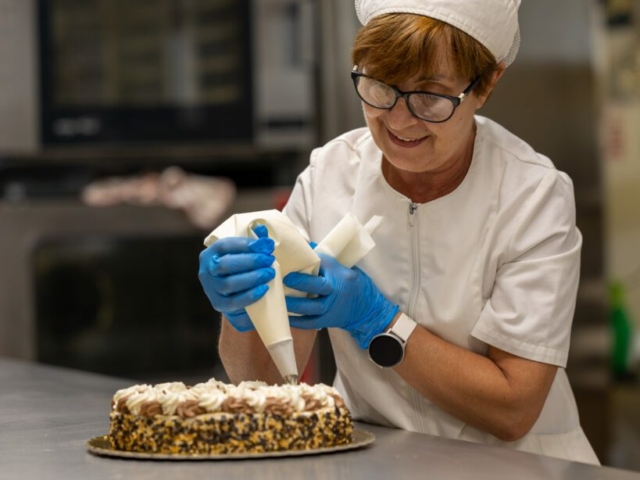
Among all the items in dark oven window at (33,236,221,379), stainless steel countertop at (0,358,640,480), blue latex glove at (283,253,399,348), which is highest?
blue latex glove at (283,253,399,348)

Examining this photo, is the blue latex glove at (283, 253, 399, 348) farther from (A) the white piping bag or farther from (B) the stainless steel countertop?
(B) the stainless steel countertop

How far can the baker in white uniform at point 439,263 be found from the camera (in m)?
1.57

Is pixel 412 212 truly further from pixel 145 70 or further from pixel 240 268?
pixel 145 70

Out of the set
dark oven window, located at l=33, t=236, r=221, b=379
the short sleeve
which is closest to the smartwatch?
the short sleeve

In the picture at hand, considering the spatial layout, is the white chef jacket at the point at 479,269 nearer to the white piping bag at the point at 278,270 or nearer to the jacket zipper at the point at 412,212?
the jacket zipper at the point at 412,212

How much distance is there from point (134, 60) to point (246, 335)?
2.21 meters

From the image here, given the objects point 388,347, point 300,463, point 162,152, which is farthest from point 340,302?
point 162,152

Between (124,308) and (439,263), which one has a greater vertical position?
(439,263)

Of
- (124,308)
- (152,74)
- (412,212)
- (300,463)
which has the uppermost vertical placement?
(152,74)

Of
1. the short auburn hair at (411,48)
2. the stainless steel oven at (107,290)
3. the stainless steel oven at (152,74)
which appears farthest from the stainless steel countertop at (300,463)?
the stainless steel oven at (152,74)

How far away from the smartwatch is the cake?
25cm

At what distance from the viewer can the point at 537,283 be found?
5.35 ft

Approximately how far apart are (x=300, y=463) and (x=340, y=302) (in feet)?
1.08

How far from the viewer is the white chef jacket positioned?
1.63m
